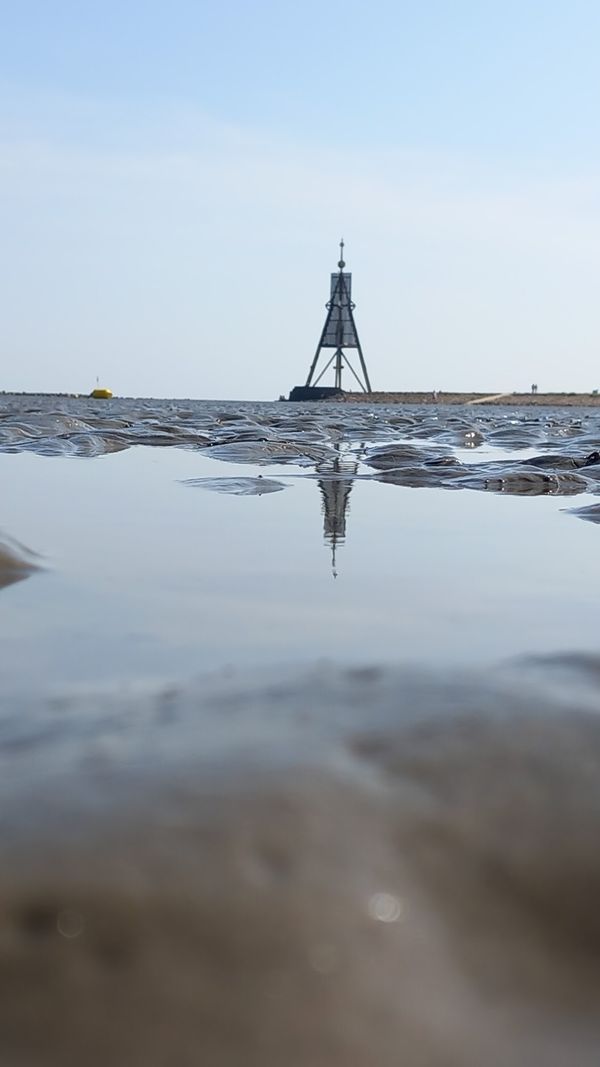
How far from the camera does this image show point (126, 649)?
5.59 feet

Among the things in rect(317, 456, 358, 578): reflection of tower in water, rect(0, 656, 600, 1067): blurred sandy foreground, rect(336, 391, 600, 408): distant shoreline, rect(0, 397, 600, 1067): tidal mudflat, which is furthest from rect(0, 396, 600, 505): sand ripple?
rect(336, 391, 600, 408): distant shoreline

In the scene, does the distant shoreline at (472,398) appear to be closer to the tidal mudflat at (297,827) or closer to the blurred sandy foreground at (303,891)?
the tidal mudflat at (297,827)

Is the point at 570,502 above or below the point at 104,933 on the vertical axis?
below

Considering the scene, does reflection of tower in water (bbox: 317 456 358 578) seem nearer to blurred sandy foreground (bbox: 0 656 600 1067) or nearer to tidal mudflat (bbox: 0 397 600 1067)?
tidal mudflat (bbox: 0 397 600 1067)

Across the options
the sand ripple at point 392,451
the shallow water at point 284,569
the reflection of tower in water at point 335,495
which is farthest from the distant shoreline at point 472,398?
the shallow water at point 284,569

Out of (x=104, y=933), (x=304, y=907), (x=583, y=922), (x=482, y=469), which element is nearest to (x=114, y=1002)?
(x=104, y=933)

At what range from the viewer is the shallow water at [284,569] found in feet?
5.64

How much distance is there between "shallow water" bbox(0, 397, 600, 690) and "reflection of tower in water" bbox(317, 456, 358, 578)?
0.05ft

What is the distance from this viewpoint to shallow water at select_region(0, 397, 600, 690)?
1.72m

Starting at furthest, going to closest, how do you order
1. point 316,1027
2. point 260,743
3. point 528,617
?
point 528,617 → point 260,743 → point 316,1027

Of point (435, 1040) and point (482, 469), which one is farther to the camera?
point (482, 469)

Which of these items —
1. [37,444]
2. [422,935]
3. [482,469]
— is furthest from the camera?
[37,444]

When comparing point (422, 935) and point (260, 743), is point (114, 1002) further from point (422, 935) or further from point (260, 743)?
point (260, 743)

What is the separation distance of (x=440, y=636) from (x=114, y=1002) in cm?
116
